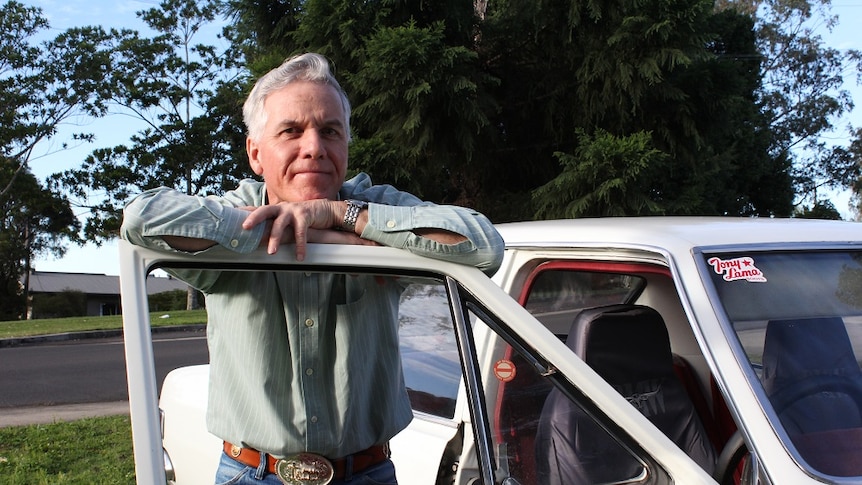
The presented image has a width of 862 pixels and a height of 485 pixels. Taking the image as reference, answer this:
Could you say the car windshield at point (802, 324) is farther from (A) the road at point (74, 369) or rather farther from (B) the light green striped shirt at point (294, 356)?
(A) the road at point (74, 369)

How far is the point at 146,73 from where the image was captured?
24.7 m

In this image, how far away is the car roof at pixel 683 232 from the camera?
235cm

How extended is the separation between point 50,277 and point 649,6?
4241 centimetres

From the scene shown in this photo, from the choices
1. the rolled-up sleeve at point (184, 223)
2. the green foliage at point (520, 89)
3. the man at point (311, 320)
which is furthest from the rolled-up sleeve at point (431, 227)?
the green foliage at point (520, 89)

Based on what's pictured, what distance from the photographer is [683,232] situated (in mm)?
2404

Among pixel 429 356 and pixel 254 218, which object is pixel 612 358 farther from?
pixel 254 218

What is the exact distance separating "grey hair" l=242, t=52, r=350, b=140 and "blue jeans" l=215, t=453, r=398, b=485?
2.52 feet

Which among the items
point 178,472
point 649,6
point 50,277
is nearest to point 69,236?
point 50,277

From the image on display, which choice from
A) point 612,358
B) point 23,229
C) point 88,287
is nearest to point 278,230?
point 612,358

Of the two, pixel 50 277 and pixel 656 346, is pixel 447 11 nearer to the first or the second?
pixel 656 346

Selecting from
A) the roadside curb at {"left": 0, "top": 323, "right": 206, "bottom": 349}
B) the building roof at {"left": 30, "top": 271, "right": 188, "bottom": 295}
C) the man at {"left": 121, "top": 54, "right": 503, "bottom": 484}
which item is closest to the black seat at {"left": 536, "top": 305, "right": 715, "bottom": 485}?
the man at {"left": 121, "top": 54, "right": 503, "bottom": 484}

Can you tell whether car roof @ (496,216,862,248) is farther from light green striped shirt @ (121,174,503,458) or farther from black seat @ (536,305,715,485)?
light green striped shirt @ (121,174,503,458)

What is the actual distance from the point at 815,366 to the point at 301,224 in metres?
1.63

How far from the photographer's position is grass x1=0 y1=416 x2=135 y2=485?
191 inches
